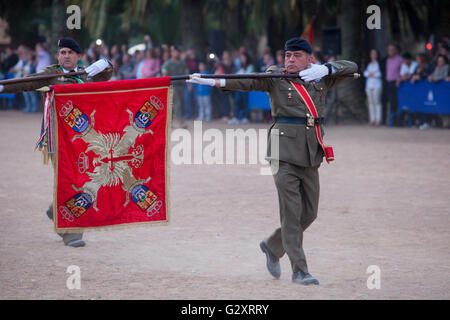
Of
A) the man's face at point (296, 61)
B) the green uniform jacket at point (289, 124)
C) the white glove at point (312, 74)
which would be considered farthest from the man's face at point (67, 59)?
the white glove at point (312, 74)

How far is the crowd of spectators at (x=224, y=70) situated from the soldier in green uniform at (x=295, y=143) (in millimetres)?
11190

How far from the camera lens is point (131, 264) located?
7.25 m

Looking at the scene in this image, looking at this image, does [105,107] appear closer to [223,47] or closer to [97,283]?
[97,283]

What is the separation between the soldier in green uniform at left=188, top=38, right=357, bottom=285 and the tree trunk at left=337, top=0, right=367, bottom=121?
16.2 meters

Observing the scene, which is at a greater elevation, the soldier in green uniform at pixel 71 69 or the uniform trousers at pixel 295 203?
the soldier in green uniform at pixel 71 69

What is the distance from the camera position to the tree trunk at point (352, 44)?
22.8 m

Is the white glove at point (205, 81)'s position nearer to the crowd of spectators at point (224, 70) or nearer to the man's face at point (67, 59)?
the man's face at point (67, 59)

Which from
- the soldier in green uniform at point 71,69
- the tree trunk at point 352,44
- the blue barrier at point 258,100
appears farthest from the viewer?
the tree trunk at point 352,44

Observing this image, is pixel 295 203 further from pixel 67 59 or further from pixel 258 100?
pixel 258 100

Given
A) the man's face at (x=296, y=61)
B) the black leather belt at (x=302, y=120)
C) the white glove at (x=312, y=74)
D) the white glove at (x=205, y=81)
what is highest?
the man's face at (x=296, y=61)

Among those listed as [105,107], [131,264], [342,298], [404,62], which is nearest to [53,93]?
[105,107]

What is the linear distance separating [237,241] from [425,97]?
12.8 metres

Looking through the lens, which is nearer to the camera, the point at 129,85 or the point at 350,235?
the point at 129,85

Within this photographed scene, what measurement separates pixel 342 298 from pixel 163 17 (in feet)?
116
